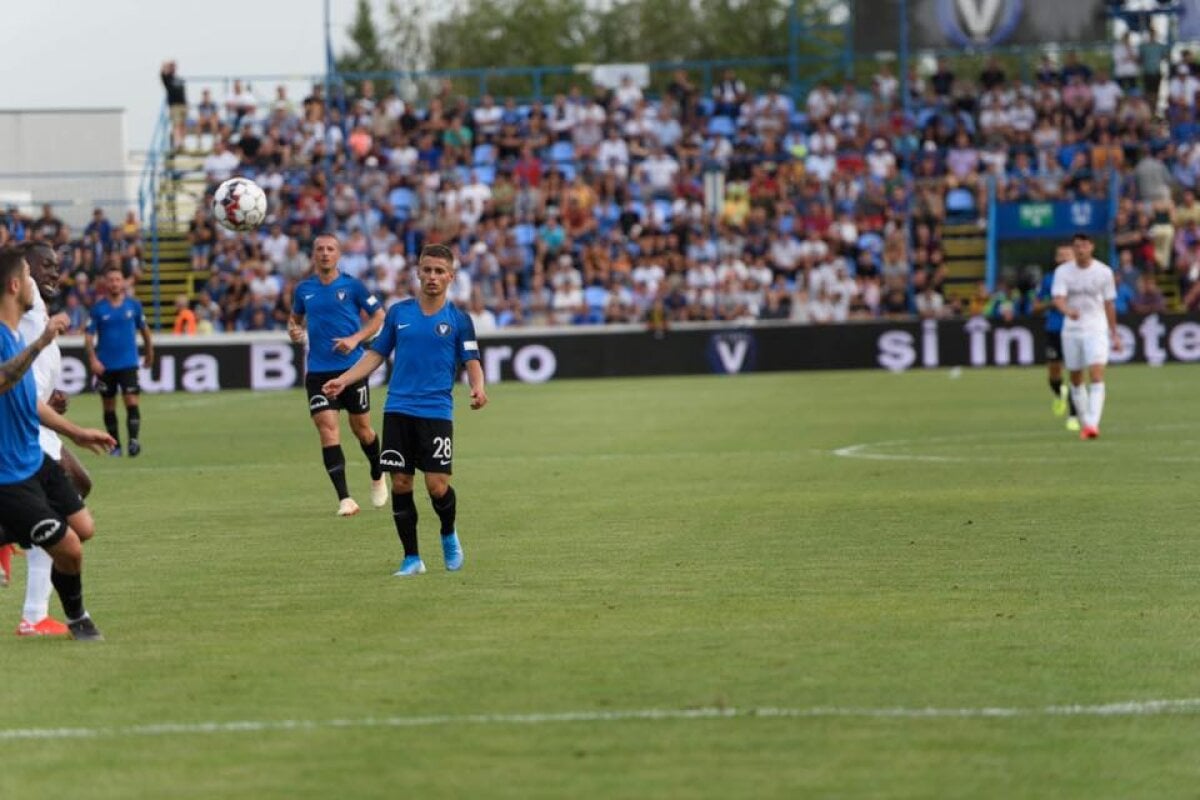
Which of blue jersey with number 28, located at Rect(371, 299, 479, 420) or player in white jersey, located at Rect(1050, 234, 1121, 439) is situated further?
player in white jersey, located at Rect(1050, 234, 1121, 439)

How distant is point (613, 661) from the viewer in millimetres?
9477

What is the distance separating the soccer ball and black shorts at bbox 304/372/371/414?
3.24m

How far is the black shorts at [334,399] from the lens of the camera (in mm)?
17598

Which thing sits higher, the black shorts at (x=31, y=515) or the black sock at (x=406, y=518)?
the black shorts at (x=31, y=515)

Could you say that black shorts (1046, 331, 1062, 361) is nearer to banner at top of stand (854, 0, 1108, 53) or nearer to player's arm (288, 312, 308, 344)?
player's arm (288, 312, 308, 344)

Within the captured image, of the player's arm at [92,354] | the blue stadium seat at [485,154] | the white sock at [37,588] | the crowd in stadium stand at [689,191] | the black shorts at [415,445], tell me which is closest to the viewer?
the white sock at [37,588]

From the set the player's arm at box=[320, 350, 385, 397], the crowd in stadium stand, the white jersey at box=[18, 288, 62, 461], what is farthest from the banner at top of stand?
the white jersey at box=[18, 288, 62, 461]

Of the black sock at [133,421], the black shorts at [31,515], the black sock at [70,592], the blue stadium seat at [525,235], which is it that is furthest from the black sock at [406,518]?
the blue stadium seat at [525,235]

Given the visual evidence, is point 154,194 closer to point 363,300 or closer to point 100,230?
point 100,230

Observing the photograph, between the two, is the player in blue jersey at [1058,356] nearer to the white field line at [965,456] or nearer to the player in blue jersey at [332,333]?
the white field line at [965,456]

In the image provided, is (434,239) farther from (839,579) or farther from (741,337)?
(839,579)

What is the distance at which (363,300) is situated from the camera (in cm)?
1764

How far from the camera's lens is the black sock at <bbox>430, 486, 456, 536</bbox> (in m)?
13.0

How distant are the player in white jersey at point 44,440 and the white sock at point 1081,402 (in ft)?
46.0
